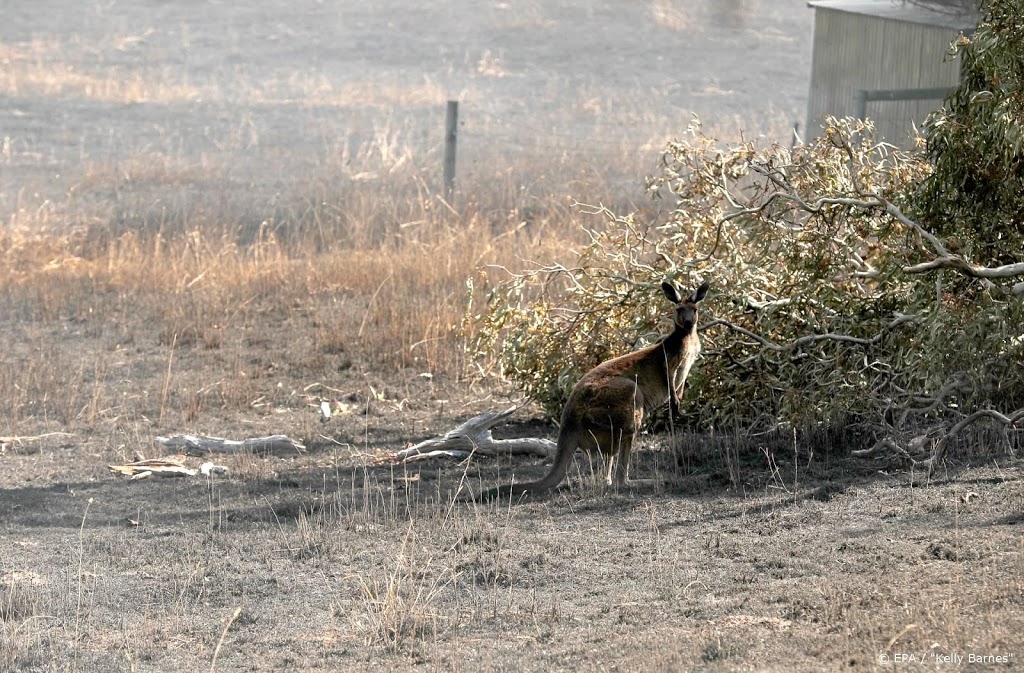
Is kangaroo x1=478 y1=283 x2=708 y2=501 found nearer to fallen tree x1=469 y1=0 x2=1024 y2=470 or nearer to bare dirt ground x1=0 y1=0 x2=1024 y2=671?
bare dirt ground x1=0 y1=0 x2=1024 y2=671

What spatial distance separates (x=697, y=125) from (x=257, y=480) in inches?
146

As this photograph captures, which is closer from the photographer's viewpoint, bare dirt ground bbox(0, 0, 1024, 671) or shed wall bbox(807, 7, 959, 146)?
bare dirt ground bbox(0, 0, 1024, 671)

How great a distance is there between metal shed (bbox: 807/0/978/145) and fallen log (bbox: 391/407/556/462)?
8449 mm

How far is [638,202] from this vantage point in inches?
666

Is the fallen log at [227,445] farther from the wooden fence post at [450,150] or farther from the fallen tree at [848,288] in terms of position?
the wooden fence post at [450,150]

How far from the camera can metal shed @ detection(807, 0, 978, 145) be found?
16109 millimetres

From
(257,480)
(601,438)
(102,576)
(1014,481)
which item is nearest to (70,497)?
(257,480)

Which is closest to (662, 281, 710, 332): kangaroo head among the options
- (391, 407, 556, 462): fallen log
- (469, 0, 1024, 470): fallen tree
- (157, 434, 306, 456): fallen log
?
(469, 0, 1024, 470): fallen tree

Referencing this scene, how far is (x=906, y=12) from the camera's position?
1725 centimetres

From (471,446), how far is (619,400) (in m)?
1.36

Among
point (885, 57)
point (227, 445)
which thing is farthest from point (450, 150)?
point (227, 445)
